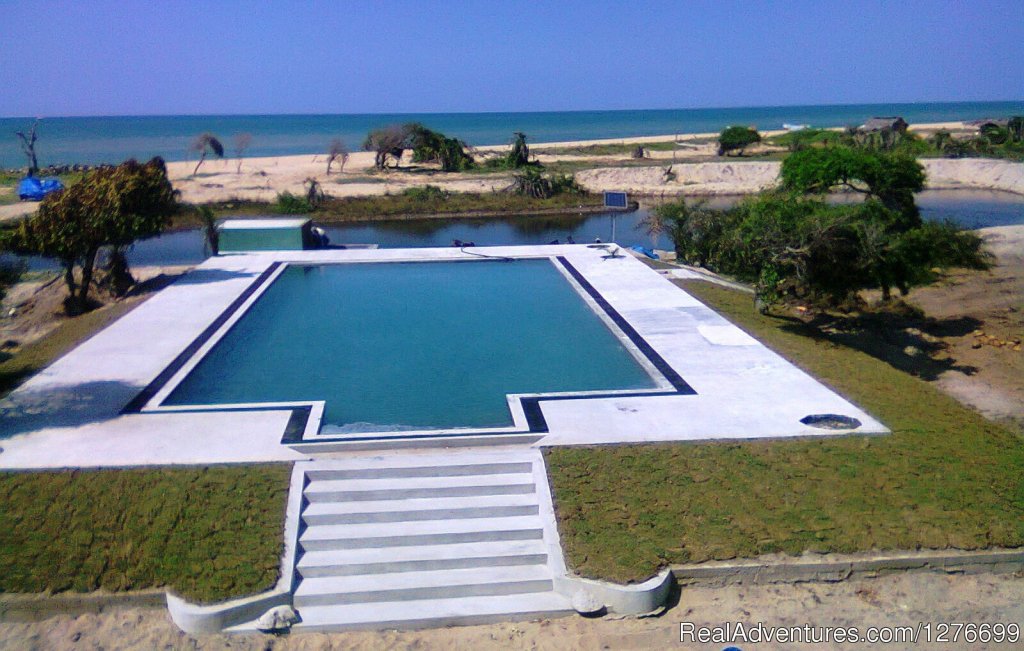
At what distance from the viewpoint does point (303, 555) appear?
6629 mm

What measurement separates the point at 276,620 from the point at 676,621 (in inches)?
122

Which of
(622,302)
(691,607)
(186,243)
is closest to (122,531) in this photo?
(691,607)

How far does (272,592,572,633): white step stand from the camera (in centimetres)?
618

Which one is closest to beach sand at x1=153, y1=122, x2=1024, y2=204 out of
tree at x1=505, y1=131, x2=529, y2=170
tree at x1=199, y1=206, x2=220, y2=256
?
tree at x1=505, y1=131, x2=529, y2=170

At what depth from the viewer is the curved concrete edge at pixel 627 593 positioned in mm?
6262

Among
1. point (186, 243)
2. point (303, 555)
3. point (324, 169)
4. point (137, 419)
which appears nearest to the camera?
point (303, 555)

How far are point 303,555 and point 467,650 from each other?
1634 mm

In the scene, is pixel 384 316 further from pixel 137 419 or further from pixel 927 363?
pixel 927 363

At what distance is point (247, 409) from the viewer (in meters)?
8.71

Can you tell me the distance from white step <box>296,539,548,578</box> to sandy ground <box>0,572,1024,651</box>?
56 centimetres

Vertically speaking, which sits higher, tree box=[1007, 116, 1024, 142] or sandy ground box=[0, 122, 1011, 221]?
tree box=[1007, 116, 1024, 142]

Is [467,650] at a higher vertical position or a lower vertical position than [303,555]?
lower

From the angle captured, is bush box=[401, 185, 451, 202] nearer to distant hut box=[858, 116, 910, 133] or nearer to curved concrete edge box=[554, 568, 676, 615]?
curved concrete edge box=[554, 568, 676, 615]

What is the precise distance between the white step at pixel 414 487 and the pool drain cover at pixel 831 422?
3.12 meters
